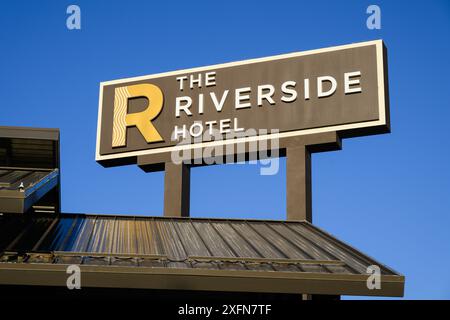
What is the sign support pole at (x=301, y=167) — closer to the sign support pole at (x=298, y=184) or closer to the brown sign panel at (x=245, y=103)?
the sign support pole at (x=298, y=184)

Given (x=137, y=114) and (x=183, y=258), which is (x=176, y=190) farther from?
(x=183, y=258)

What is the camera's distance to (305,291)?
12.0 meters

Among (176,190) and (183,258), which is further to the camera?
(176,190)

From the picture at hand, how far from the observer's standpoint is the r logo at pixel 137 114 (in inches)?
912

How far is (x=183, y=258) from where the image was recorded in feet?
43.0

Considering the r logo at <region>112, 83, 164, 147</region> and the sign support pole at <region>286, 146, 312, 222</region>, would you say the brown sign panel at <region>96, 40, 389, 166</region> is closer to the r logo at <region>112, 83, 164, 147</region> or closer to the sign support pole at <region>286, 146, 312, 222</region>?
the r logo at <region>112, 83, 164, 147</region>

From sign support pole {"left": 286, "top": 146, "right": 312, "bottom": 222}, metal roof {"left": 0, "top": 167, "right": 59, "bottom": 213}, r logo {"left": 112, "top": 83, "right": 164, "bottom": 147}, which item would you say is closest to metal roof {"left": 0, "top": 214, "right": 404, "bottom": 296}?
metal roof {"left": 0, "top": 167, "right": 59, "bottom": 213}

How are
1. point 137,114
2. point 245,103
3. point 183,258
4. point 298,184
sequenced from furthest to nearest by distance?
point 137,114 < point 245,103 < point 298,184 < point 183,258

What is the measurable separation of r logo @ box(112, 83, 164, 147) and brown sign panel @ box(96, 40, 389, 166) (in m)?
0.03

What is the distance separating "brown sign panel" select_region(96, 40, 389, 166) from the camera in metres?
20.8

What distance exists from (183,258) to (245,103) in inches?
385

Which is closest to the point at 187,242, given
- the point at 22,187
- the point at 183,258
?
the point at 183,258

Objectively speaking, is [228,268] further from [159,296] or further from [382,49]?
[382,49]
